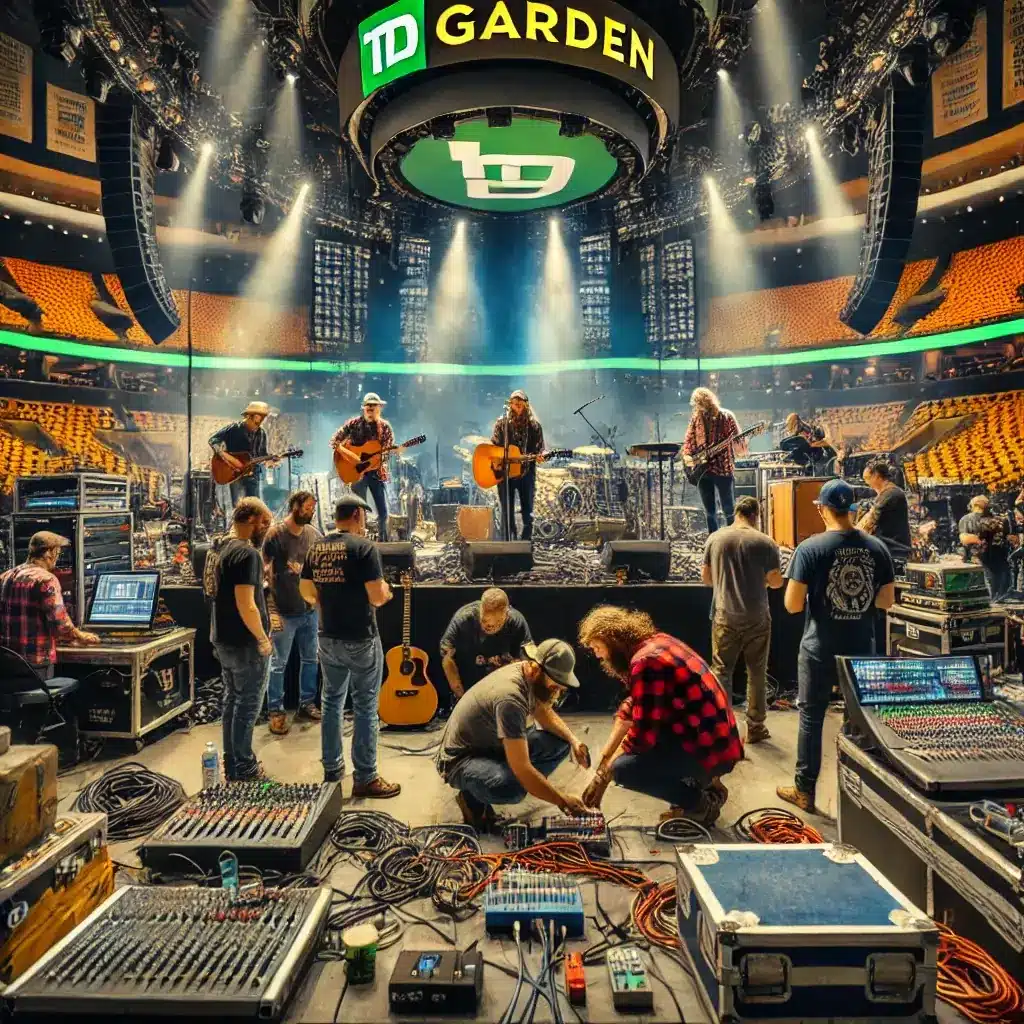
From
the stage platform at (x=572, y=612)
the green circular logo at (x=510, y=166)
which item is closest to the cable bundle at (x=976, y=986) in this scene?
the stage platform at (x=572, y=612)

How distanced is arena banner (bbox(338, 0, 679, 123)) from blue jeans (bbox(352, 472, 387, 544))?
148 inches

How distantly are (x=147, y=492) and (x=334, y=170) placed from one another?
6.64 metres

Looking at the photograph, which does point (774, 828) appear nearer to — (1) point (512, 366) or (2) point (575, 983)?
(2) point (575, 983)

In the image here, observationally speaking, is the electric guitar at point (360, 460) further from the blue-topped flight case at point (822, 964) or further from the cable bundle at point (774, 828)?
the blue-topped flight case at point (822, 964)

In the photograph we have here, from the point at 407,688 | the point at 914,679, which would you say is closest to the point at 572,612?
the point at 407,688

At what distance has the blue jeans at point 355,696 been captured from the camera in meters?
3.71

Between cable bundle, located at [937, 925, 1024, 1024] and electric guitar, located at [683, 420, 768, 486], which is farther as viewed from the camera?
electric guitar, located at [683, 420, 768, 486]

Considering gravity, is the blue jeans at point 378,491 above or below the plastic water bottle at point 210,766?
above

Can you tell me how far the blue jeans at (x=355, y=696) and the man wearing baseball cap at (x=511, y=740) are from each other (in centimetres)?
63

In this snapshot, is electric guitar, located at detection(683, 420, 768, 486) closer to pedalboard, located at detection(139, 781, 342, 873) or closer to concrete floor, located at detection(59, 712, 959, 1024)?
concrete floor, located at detection(59, 712, 959, 1024)

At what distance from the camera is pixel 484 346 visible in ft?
45.3

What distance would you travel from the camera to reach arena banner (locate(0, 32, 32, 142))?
818cm

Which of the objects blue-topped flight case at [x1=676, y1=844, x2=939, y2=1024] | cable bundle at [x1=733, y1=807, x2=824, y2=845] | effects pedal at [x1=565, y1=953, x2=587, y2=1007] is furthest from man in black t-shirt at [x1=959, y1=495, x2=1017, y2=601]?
effects pedal at [x1=565, y1=953, x2=587, y2=1007]

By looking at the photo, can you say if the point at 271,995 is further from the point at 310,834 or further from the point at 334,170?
the point at 334,170
